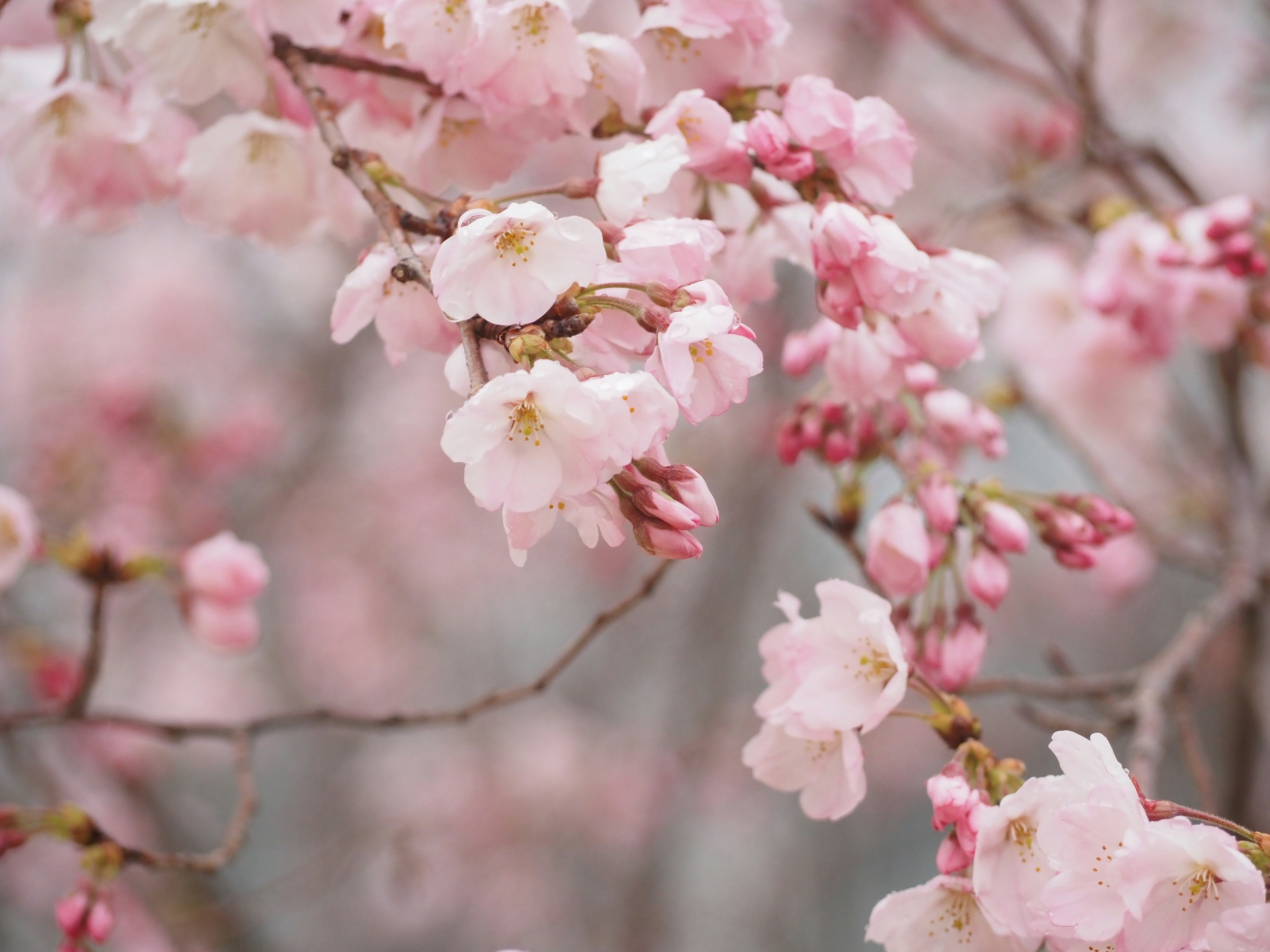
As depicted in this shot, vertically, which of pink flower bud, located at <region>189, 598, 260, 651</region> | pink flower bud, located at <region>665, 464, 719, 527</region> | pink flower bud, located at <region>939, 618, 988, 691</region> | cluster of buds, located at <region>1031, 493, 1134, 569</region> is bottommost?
pink flower bud, located at <region>189, 598, 260, 651</region>

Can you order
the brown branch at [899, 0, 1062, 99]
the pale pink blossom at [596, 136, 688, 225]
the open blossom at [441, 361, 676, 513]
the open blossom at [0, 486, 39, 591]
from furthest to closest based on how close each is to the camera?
the brown branch at [899, 0, 1062, 99], the open blossom at [0, 486, 39, 591], the pale pink blossom at [596, 136, 688, 225], the open blossom at [441, 361, 676, 513]

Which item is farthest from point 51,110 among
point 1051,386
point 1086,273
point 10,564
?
point 1051,386

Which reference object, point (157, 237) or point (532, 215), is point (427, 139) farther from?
point (157, 237)

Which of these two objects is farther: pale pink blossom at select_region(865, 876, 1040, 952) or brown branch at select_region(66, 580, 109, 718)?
brown branch at select_region(66, 580, 109, 718)

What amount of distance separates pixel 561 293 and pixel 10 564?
1.00 meters

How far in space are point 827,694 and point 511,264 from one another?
375mm

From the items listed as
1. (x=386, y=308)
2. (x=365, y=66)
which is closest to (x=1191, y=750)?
(x=386, y=308)

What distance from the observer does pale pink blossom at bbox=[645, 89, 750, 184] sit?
2.18ft

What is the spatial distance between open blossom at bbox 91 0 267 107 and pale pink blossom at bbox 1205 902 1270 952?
2.92 ft

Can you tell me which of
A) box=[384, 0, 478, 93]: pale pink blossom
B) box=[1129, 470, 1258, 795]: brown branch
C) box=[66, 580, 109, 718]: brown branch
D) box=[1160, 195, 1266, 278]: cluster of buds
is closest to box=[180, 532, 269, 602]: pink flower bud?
box=[66, 580, 109, 718]: brown branch

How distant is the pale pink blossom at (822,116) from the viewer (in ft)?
2.19

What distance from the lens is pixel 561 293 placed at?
0.54m

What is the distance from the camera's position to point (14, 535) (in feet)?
3.91

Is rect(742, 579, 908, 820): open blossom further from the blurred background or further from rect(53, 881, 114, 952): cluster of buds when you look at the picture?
the blurred background
